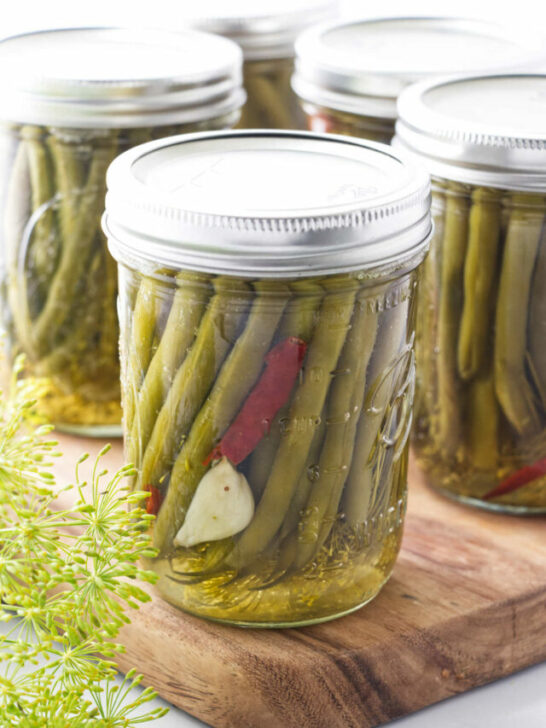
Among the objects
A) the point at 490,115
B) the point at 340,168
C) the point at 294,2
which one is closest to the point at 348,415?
the point at 340,168

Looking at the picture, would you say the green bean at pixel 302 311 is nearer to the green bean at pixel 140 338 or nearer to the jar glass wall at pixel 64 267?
the green bean at pixel 140 338

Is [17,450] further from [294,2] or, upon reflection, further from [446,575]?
[294,2]

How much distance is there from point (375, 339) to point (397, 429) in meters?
0.09

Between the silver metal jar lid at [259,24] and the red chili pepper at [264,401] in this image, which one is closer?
the red chili pepper at [264,401]

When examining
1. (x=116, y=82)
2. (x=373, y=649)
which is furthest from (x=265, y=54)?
(x=373, y=649)

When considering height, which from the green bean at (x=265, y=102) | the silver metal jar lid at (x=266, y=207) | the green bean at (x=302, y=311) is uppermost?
the silver metal jar lid at (x=266, y=207)

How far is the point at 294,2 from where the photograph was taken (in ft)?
4.49

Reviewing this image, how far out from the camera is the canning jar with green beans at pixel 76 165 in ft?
3.30

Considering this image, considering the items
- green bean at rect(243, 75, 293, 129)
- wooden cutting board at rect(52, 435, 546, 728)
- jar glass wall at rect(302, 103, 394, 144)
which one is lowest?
wooden cutting board at rect(52, 435, 546, 728)

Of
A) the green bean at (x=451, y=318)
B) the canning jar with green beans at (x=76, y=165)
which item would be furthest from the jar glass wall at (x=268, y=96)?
the green bean at (x=451, y=318)

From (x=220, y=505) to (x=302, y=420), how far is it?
0.25 ft

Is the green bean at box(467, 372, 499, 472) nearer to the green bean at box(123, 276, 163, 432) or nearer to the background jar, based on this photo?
the green bean at box(123, 276, 163, 432)

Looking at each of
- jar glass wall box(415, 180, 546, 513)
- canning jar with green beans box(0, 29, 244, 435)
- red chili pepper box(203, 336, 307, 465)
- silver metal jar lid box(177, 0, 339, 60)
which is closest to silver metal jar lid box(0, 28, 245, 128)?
canning jar with green beans box(0, 29, 244, 435)

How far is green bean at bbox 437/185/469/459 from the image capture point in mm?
931
